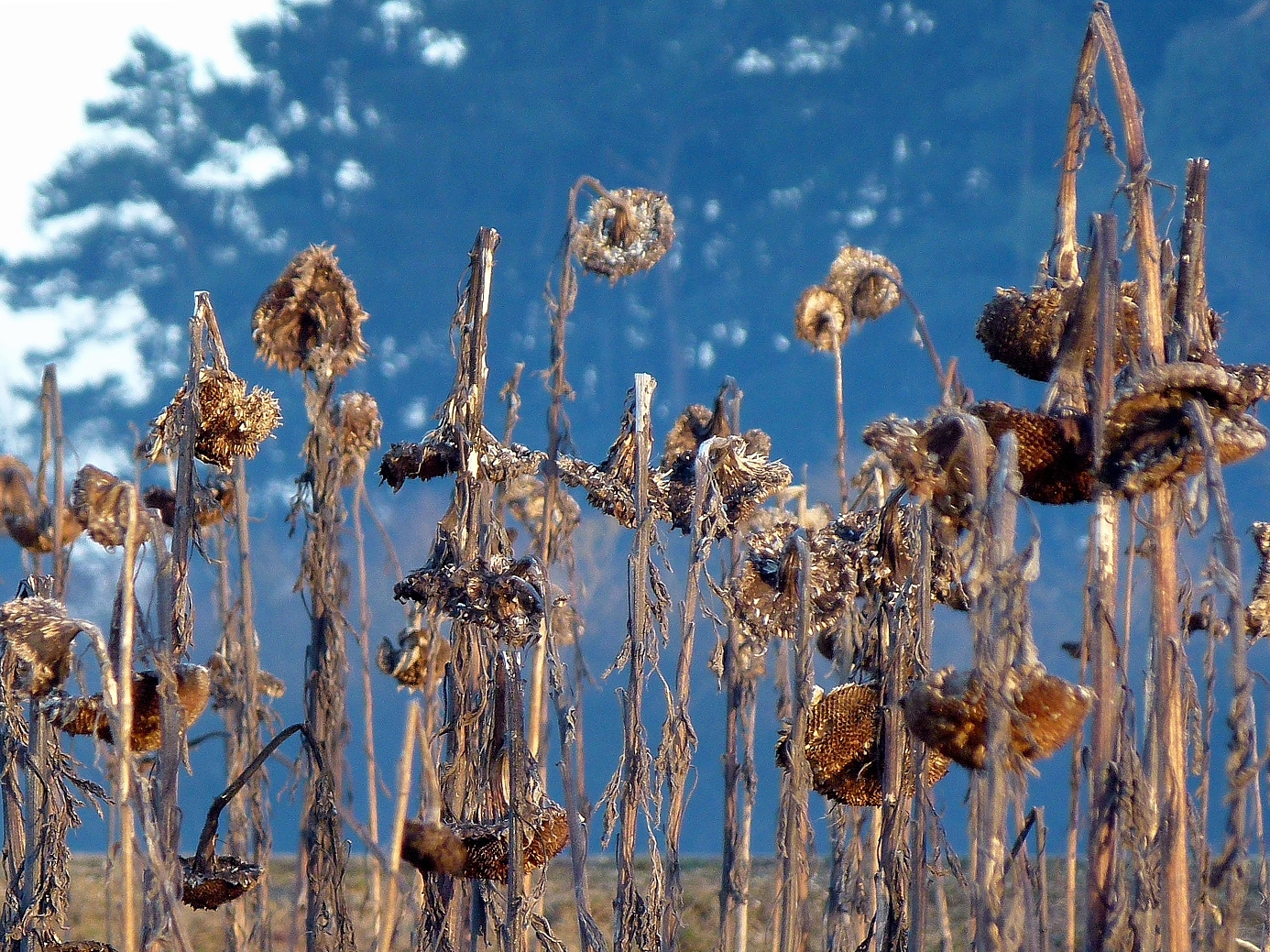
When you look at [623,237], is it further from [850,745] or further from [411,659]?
[850,745]

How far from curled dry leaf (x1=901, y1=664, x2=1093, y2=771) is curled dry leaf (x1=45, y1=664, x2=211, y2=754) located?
1.71 m

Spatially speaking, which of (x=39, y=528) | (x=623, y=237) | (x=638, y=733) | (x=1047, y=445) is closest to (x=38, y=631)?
(x=39, y=528)

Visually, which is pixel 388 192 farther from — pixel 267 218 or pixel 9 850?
pixel 9 850

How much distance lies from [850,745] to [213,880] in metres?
1.56

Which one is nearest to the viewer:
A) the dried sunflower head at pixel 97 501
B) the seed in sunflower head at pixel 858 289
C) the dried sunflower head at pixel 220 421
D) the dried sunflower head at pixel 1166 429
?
the dried sunflower head at pixel 1166 429

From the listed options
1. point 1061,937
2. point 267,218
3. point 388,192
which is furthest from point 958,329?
point 1061,937

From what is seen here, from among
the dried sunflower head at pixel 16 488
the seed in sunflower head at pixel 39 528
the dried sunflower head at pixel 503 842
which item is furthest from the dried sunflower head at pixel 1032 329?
the dried sunflower head at pixel 16 488

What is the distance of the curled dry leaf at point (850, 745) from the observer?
246cm

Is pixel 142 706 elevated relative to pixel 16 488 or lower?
lower

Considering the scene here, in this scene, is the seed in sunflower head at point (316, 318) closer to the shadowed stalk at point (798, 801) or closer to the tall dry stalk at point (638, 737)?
the tall dry stalk at point (638, 737)

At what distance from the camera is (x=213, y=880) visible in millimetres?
2875

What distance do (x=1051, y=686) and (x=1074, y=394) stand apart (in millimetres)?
493

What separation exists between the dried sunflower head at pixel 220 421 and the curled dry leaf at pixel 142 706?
0.61 meters

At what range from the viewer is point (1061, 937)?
7.63 meters
